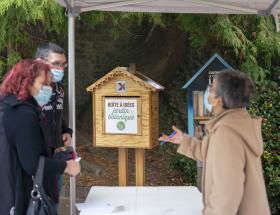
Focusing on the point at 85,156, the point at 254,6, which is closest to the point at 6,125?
the point at 254,6

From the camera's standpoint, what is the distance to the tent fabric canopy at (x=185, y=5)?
3.62 m

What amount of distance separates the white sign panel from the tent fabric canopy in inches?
30.7

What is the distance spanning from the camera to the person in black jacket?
2379 mm

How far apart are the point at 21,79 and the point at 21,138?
0.34 metres

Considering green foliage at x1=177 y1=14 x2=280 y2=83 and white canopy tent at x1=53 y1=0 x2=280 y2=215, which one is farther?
green foliage at x1=177 y1=14 x2=280 y2=83

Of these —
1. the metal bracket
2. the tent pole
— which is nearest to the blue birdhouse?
the tent pole

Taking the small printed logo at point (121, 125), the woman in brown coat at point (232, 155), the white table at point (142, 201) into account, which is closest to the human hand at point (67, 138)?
the white table at point (142, 201)

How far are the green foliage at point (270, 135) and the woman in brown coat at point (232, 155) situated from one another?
2.53m

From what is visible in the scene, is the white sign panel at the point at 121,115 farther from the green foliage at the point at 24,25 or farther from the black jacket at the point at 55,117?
the green foliage at the point at 24,25

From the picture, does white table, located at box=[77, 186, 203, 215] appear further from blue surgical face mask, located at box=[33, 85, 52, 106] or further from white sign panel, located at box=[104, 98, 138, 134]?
blue surgical face mask, located at box=[33, 85, 52, 106]

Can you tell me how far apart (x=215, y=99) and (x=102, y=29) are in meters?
6.17

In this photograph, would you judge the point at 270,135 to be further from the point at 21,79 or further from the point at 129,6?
the point at 21,79

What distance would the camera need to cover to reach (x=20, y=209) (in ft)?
8.09

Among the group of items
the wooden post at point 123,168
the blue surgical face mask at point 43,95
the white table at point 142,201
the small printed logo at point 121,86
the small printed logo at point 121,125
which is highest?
the small printed logo at point 121,86
